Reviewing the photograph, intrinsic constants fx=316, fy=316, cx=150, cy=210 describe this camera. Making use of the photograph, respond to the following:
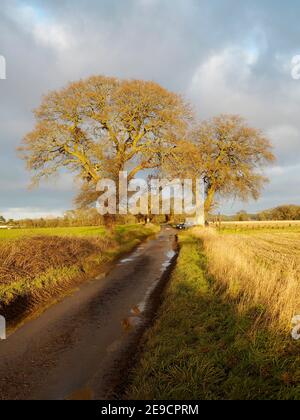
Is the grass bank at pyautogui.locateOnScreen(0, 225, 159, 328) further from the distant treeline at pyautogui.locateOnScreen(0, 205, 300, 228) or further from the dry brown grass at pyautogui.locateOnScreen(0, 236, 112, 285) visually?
the distant treeline at pyautogui.locateOnScreen(0, 205, 300, 228)

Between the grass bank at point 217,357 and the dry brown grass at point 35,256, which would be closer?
the grass bank at point 217,357

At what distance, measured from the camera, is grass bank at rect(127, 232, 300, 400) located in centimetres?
445

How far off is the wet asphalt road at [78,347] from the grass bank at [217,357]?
54 cm

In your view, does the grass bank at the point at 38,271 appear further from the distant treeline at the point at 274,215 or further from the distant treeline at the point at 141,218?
the distant treeline at the point at 274,215

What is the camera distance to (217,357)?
17.4 ft

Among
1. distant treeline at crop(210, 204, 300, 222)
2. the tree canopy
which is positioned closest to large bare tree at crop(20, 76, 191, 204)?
the tree canopy

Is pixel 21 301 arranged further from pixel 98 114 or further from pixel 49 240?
pixel 98 114

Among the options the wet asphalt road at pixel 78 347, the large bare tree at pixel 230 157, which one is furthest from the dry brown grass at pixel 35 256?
the large bare tree at pixel 230 157

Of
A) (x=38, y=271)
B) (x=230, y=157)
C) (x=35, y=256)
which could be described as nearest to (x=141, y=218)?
(x=230, y=157)

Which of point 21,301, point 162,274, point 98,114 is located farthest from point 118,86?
point 21,301

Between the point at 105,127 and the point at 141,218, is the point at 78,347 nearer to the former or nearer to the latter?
the point at 105,127

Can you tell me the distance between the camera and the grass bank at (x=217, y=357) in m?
4.45

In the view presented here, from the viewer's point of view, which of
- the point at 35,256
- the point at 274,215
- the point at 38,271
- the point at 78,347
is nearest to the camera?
the point at 78,347

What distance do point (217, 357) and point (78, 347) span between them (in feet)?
9.29
